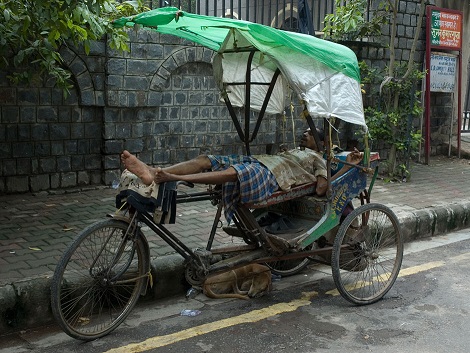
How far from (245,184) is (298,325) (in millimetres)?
1045

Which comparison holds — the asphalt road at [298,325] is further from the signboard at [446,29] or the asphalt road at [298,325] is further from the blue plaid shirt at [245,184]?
the signboard at [446,29]

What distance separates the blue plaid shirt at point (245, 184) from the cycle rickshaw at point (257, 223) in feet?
0.33

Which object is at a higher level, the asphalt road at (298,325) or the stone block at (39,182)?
the stone block at (39,182)

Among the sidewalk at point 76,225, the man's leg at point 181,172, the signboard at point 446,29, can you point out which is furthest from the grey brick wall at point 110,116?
the signboard at point 446,29

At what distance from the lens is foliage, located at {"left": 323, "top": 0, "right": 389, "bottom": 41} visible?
31.7 ft

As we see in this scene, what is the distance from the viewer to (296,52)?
14.3ft

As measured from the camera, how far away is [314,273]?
552cm

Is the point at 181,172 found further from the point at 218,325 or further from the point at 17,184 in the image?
the point at 17,184

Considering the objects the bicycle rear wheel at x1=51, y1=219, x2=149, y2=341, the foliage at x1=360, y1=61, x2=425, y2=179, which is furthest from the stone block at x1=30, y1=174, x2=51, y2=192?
the foliage at x1=360, y1=61, x2=425, y2=179

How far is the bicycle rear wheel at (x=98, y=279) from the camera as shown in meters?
3.79

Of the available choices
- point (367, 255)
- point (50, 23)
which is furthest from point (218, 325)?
point (50, 23)

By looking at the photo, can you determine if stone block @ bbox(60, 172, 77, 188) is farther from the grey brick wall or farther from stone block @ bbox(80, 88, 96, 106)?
stone block @ bbox(80, 88, 96, 106)

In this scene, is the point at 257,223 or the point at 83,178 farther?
the point at 83,178

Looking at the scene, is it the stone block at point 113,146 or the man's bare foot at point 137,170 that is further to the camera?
the stone block at point 113,146
